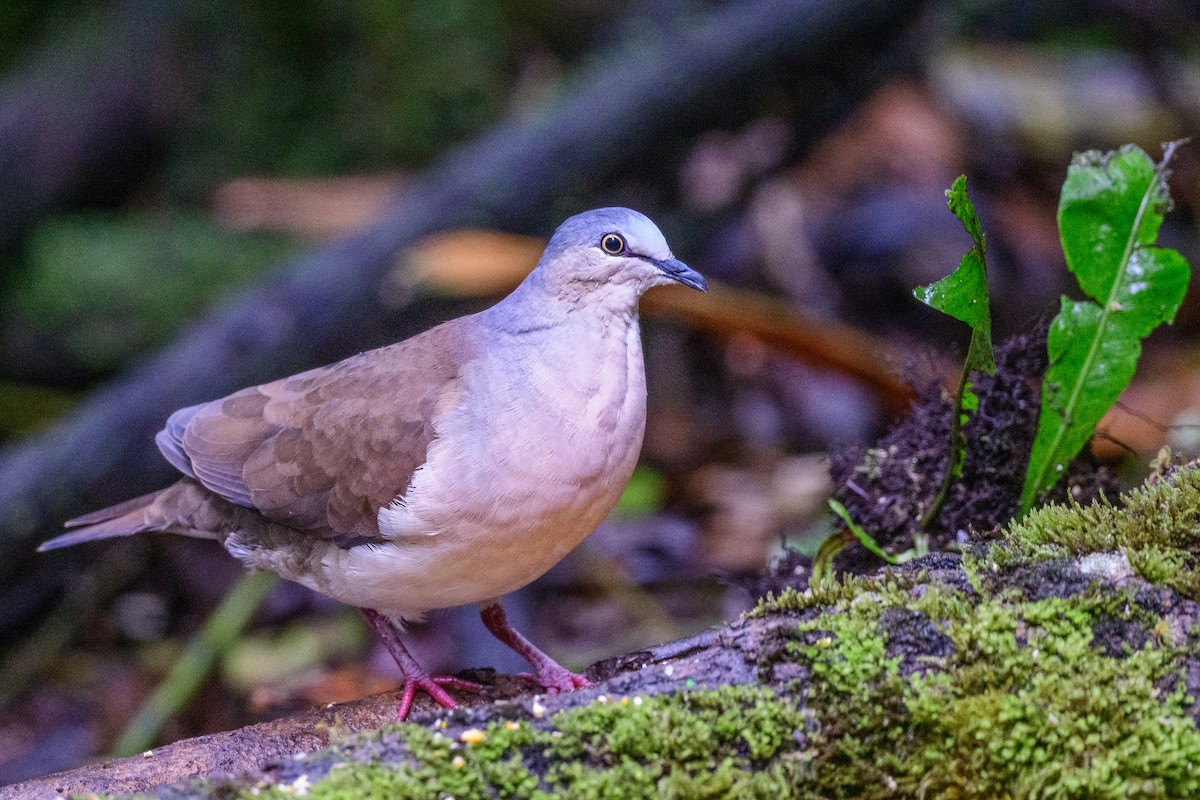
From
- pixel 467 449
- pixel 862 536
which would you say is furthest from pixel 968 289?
pixel 467 449

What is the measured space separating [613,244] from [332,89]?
6.90 m

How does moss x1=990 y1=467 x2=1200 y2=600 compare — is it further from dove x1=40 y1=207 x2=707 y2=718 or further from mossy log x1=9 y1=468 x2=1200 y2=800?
dove x1=40 y1=207 x2=707 y2=718

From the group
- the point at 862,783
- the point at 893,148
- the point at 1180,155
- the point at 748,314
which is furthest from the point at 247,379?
the point at 1180,155

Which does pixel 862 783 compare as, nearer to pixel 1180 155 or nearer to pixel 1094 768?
pixel 1094 768

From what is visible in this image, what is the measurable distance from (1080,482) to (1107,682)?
1515 mm

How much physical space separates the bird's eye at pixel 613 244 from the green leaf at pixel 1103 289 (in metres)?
1.36

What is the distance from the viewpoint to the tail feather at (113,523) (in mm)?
4363

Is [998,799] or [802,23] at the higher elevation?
[802,23]

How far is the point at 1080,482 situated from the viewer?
3.95m

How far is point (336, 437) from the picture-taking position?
3.80 m

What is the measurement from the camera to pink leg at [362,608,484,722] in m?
3.66

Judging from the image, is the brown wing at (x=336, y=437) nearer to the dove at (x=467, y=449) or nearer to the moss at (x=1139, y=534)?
the dove at (x=467, y=449)

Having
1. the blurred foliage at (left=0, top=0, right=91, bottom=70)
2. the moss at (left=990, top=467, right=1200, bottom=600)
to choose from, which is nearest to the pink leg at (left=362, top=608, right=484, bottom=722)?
the moss at (left=990, top=467, right=1200, bottom=600)

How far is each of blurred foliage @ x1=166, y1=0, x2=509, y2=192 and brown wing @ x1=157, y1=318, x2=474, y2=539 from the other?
5784 mm
